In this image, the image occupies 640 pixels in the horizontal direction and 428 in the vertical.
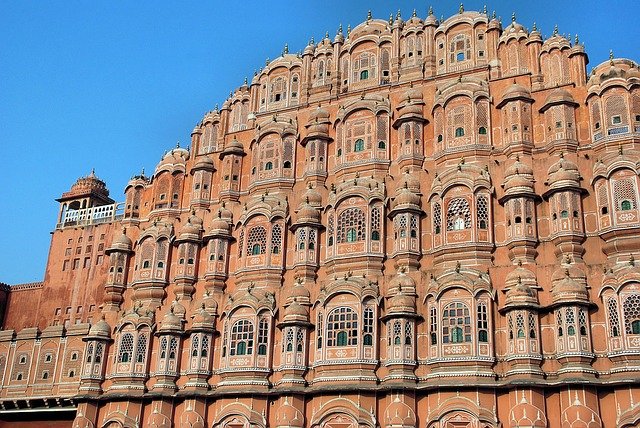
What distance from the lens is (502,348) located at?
26844mm

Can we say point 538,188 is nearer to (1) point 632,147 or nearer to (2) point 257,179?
(1) point 632,147

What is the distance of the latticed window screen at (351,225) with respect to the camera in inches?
1208

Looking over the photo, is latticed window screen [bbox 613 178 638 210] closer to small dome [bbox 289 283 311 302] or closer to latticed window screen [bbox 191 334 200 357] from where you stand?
small dome [bbox 289 283 311 302]

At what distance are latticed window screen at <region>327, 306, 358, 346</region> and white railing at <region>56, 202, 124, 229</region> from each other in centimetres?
1839

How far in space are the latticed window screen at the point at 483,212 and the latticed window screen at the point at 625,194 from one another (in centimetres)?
459

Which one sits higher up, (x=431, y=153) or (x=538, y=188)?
(x=431, y=153)

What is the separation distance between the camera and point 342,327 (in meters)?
29.2

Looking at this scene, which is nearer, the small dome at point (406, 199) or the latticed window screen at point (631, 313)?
the latticed window screen at point (631, 313)

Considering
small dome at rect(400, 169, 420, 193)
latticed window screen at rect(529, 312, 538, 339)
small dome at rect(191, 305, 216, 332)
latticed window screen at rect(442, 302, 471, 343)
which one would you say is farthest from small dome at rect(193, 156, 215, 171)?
latticed window screen at rect(529, 312, 538, 339)

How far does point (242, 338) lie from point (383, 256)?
6.62m

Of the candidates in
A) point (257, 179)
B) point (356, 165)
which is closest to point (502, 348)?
point (356, 165)

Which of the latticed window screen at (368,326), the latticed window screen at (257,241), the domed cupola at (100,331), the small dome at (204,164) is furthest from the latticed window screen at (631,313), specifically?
the domed cupola at (100,331)

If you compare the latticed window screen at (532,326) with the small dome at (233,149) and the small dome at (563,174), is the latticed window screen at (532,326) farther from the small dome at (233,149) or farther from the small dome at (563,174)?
the small dome at (233,149)

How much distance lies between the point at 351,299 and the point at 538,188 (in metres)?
8.30
